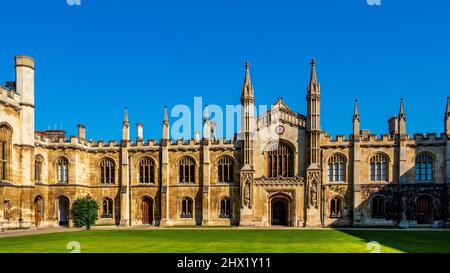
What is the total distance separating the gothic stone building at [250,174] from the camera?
4203cm

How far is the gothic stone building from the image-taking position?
4203cm

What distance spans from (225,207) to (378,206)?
1495 cm

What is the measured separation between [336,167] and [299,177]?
3853 mm

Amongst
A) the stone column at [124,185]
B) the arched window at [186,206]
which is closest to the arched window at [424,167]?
the arched window at [186,206]

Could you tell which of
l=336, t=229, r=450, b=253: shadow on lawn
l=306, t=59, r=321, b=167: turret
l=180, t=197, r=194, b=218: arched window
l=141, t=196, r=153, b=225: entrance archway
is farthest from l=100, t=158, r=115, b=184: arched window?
l=336, t=229, r=450, b=253: shadow on lawn

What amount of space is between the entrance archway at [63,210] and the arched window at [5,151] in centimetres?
956

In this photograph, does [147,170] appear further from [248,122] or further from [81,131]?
[248,122]

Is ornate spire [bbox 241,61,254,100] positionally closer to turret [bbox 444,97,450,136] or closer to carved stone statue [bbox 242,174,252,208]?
carved stone statue [bbox 242,174,252,208]

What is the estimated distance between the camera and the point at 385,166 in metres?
43.2

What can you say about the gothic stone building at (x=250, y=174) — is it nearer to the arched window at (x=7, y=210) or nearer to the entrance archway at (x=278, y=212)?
the entrance archway at (x=278, y=212)

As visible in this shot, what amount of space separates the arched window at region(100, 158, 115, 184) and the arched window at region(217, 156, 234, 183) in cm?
1173
